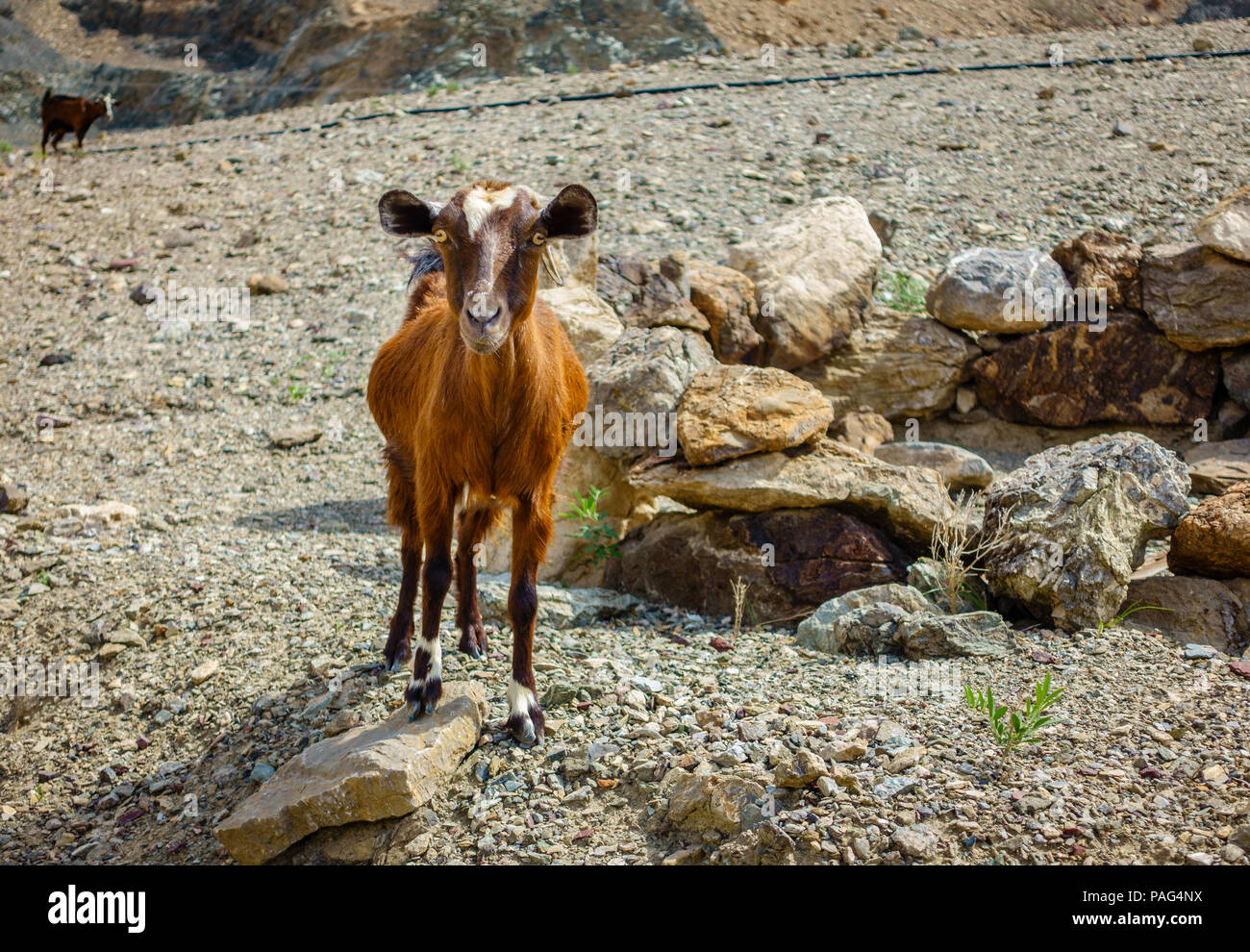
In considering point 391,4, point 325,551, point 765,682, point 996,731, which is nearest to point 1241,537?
point 996,731

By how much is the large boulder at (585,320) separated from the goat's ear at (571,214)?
3.11 metres

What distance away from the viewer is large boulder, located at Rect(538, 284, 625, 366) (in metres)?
7.61

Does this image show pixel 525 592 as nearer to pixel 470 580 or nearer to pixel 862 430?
pixel 470 580

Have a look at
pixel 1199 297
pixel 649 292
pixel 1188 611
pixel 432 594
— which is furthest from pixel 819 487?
pixel 1199 297

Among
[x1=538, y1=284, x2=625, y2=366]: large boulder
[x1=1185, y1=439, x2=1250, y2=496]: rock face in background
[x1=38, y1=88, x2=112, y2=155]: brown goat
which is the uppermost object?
[x1=38, y1=88, x2=112, y2=155]: brown goat

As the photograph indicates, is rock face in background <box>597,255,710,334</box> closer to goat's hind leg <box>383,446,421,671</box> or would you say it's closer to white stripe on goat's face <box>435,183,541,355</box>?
goat's hind leg <box>383,446,421,671</box>

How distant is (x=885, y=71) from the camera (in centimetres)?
1628

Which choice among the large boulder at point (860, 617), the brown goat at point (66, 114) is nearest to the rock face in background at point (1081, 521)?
the large boulder at point (860, 617)

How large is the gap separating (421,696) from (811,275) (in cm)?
605

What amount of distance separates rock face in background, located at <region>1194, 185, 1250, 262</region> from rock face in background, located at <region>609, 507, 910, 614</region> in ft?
14.5

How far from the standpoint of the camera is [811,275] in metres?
9.27

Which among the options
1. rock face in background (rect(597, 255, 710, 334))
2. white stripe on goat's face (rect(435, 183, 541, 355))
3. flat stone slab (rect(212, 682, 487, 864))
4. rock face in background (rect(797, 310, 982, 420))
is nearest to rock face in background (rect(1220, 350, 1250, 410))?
rock face in background (rect(797, 310, 982, 420))

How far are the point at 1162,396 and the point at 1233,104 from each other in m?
8.11

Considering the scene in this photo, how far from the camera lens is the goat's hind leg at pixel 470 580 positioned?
Result: 557cm
